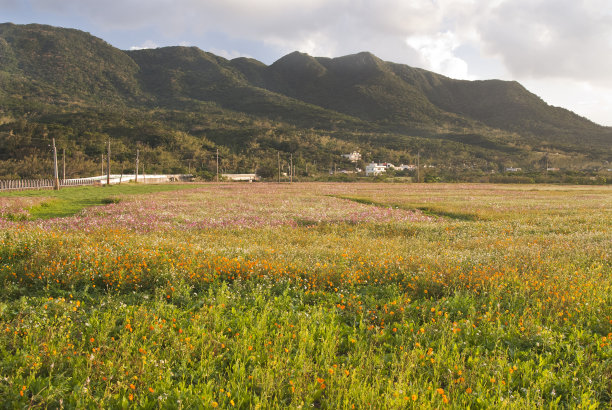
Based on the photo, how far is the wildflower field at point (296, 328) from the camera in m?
4.05

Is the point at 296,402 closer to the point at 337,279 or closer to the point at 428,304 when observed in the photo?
the point at 428,304

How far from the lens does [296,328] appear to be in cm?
541

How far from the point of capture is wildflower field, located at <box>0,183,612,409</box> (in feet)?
13.3

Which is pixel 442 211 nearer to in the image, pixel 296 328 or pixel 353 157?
pixel 296 328

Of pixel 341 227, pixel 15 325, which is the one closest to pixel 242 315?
pixel 15 325

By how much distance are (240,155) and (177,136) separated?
2558 cm

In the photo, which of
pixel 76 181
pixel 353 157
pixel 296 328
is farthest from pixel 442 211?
pixel 353 157

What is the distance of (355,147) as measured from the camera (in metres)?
156

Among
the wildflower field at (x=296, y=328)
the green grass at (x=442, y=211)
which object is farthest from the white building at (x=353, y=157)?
the wildflower field at (x=296, y=328)

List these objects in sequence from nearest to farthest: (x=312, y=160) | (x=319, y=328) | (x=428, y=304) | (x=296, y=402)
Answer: (x=296, y=402), (x=319, y=328), (x=428, y=304), (x=312, y=160)

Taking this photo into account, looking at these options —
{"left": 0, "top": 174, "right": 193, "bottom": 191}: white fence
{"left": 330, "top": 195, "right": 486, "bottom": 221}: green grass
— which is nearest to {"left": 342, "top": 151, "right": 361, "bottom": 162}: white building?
{"left": 0, "top": 174, "right": 193, "bottom": 191}: white fence

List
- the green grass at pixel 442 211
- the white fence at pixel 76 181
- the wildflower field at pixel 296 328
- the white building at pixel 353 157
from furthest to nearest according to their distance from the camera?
1. the white building at pixel 353 157
2. the white fence at pixel 76 181
3. the green grass at pixel 442 211
4. the wildflower field at pixel 296 328

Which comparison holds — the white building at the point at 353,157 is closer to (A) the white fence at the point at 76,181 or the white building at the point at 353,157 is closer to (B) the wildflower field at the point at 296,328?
(A) the white fence at the point at 76,181

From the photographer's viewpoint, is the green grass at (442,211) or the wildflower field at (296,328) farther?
the green grass at (442,211)
